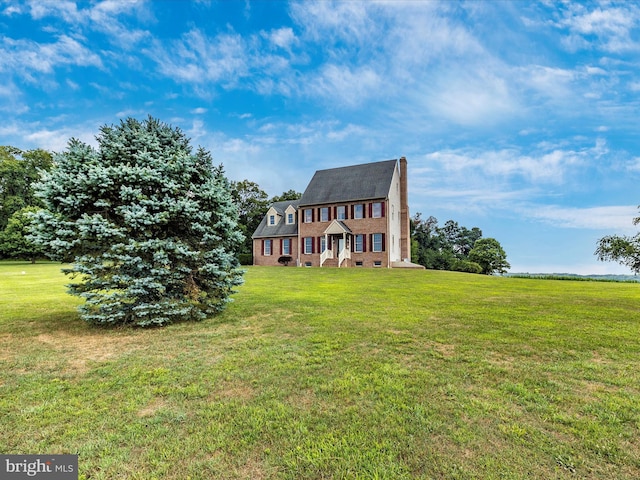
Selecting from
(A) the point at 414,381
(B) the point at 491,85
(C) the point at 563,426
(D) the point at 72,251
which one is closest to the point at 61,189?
(D) the point at 72,251

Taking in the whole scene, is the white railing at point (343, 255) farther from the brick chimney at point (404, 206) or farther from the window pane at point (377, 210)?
the brick chimney at point (404, 206)

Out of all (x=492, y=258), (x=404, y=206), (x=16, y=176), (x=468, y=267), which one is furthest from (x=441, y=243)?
(x=16, y=176)

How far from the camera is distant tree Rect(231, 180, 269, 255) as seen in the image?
142ft

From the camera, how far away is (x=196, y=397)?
3475 millimetres

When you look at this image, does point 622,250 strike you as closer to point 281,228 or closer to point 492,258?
point 281,228

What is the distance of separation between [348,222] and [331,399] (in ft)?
78.9

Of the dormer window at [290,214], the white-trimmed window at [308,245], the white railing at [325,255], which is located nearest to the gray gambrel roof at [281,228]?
the dormer window at [290,214]

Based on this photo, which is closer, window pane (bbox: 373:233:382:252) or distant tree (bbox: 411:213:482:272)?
window pane (bbox: 373:233:382:252)

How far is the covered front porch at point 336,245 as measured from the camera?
26.3m

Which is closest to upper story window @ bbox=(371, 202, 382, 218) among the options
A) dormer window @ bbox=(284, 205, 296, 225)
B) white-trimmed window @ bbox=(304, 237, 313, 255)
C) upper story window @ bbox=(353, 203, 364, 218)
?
upper story window @ bbox=(353, 203, 364, 218)

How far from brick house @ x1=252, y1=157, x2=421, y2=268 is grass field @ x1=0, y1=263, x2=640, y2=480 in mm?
19409

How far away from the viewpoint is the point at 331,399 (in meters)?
3.32

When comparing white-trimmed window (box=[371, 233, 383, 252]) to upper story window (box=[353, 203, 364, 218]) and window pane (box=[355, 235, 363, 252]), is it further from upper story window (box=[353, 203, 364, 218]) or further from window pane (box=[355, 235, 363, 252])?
upper story window (box=[353, 203, 364, 218])

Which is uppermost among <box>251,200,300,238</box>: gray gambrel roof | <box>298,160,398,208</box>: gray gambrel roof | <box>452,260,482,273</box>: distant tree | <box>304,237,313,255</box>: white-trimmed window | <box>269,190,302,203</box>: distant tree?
<box>269,190,302,203</box>: distant tree
